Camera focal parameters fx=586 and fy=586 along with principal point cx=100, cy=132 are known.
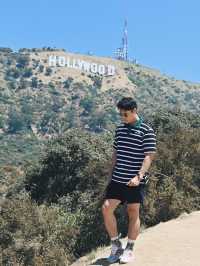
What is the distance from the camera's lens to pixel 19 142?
101375 millimetres

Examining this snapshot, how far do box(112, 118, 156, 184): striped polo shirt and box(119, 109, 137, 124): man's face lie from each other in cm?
6

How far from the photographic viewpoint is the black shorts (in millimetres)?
6613

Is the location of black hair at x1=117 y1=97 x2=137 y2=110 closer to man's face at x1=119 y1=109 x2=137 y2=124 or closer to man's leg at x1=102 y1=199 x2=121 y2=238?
man's face at x1=119 y1=109 x2=137 y2=124

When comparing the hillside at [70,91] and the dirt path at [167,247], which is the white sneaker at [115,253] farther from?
the hillside at [70,91]

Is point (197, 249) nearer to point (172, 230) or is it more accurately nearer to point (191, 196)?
point (172, 230)

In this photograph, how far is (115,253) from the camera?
22.8ft

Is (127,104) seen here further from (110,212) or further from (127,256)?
(127,256)

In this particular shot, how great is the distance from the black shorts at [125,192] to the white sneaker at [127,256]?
624 mm

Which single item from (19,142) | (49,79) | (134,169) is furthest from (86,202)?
(49,79)

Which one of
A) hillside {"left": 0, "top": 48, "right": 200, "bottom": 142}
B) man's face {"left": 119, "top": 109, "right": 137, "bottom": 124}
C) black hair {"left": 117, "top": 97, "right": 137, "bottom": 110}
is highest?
hillside {"left": 0, "top": 48, "right": 200, "bottom": 142}

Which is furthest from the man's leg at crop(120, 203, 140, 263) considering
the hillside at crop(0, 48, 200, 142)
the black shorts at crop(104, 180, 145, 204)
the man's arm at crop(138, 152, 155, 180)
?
the hillside at crop(0, 48, 200, 142)

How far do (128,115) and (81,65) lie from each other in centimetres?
14277

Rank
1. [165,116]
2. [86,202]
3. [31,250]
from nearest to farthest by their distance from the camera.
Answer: [31,250], [86,202], [165,116]

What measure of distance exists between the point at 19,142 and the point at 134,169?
315 ft
